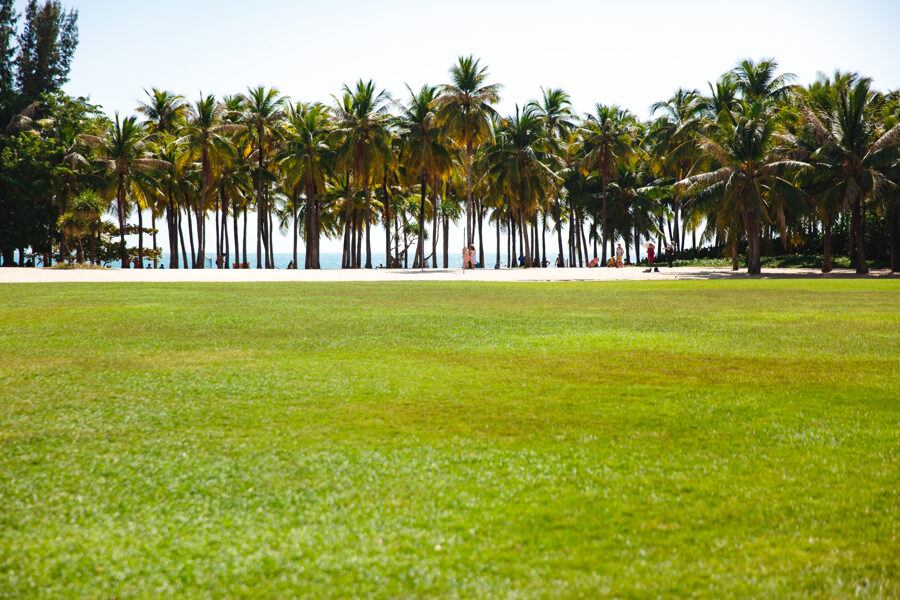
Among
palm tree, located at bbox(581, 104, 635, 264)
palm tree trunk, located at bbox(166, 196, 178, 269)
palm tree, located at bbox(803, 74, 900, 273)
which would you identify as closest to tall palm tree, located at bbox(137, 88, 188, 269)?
palm tree trunk, located at bbox(166, 196, 178, 269)

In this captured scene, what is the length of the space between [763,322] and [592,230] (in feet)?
186

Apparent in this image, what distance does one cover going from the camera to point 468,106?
51.1 metres

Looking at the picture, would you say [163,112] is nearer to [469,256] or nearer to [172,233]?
[172,233]

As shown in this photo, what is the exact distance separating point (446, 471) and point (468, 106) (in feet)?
162

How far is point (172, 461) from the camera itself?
4.17 m

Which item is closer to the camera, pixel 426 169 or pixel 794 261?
pixel 794 261

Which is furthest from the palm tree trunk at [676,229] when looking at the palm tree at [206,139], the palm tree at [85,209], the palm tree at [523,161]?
the palm tree at [85,209]

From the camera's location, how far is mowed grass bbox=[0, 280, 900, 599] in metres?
2.82

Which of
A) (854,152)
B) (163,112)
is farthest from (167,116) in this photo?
(854,152)

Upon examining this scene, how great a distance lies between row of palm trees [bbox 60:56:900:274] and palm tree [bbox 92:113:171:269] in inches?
4.7

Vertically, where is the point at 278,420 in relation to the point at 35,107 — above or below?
below

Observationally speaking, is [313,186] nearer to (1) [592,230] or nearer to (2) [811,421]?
(1) [592,230]

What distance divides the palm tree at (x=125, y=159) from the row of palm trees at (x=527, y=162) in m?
0.12

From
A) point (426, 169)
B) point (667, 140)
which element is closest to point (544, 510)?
point (426, 169)
